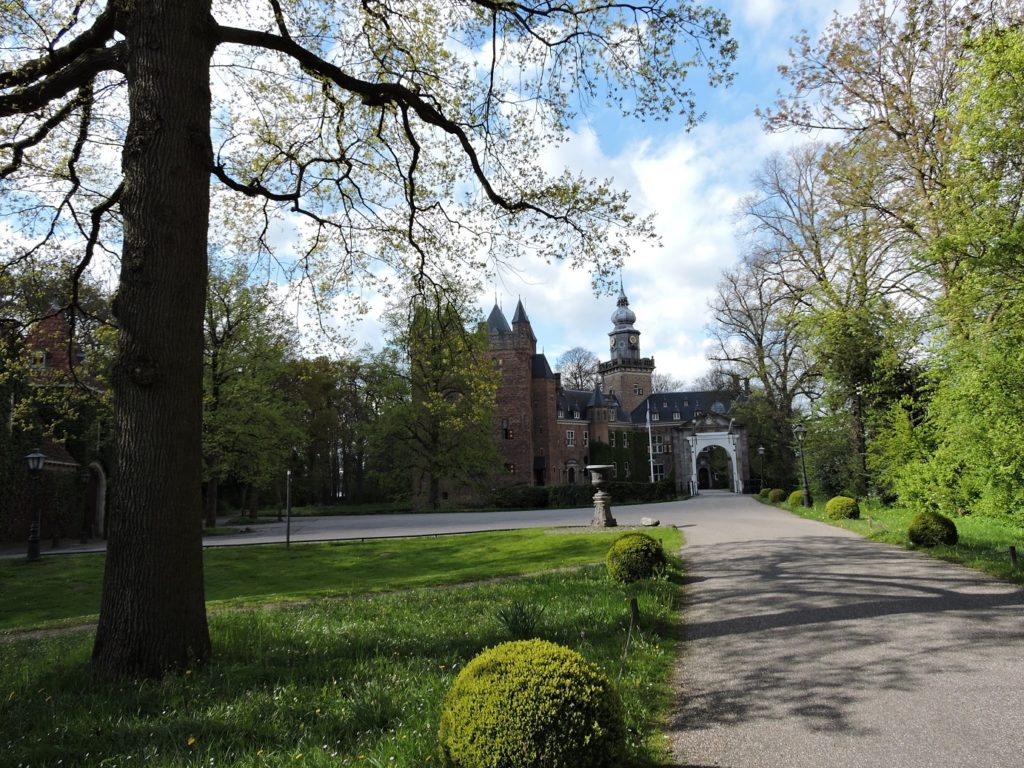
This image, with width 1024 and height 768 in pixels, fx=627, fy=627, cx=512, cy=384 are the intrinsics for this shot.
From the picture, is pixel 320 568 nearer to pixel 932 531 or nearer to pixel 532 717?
pixel 932 531

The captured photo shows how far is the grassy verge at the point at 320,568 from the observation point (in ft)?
40.1

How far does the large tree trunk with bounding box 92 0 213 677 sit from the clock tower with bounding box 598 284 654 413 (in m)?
77.4

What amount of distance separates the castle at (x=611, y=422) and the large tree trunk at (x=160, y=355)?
37.1 metres

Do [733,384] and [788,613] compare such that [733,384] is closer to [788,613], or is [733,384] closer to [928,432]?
[928,432]

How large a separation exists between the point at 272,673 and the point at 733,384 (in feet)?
135

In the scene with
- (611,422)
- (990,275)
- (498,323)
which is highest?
(498,323)

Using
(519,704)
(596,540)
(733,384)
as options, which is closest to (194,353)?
(519,704)

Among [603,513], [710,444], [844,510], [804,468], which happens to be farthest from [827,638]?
[710,444]

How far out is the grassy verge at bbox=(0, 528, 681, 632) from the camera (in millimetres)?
12234

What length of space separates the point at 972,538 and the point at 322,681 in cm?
1342

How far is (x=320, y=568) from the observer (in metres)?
16.2

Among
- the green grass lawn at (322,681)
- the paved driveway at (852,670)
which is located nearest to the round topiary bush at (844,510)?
the paved driveway at (852,670)

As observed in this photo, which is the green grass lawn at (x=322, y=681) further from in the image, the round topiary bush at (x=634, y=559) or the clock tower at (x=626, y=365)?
the clock tower at (x=626, y=365)

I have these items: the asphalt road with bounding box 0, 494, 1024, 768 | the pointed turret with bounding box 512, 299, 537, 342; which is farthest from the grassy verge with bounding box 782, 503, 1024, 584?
the pointed turret with bounding box 512, 299, 537, 342
